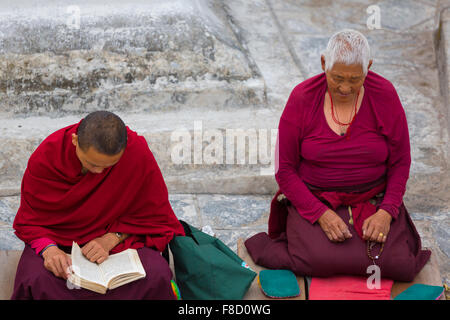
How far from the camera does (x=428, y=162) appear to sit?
5.43 m

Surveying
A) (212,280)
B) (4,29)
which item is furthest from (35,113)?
(212,280)

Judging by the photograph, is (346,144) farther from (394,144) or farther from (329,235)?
(329,235)

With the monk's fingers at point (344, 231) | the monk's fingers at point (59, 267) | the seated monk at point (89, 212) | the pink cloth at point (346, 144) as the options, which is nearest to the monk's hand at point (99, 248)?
the seated monk at point (89, 212)

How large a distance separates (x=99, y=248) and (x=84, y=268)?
0.15 meters

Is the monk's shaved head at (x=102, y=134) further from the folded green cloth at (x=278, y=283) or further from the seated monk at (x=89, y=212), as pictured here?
the folded green cloth at (x=278, y=283)

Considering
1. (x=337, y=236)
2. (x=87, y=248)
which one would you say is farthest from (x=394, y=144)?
(x=87, y=248)

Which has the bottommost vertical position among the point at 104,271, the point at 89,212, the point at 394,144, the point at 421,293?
the point at 421,293

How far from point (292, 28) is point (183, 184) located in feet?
9.43

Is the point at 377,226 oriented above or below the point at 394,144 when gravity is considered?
below

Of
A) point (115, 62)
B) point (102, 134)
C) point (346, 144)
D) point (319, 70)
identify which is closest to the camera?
point (102, 134)

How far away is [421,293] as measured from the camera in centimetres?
320

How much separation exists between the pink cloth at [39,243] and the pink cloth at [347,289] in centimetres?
124

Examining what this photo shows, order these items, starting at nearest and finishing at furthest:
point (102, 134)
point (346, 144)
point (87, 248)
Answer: point (102, 134) < point (87, 248) < point (346, 144)
